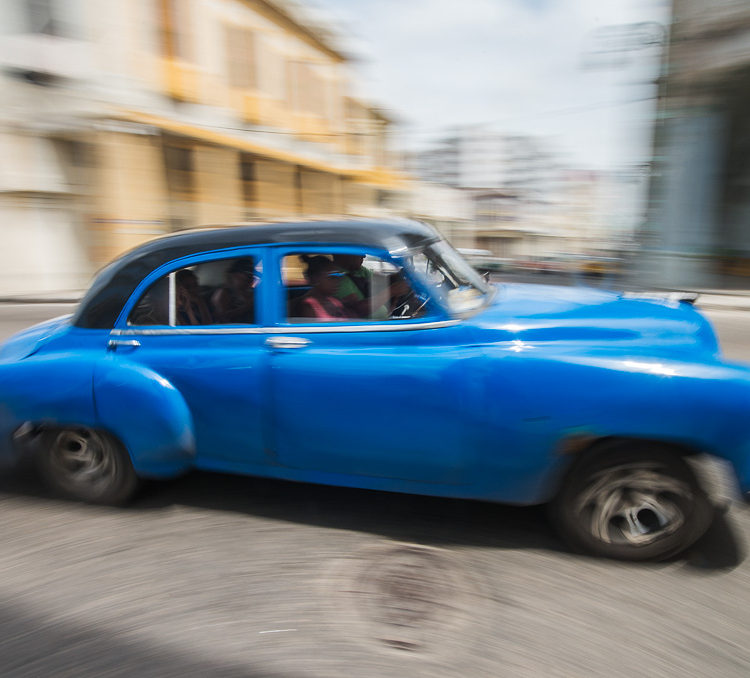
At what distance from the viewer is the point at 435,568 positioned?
8.98 feet

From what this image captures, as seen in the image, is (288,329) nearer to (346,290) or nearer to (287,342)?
(287,342)

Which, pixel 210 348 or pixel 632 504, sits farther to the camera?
pixel 210 348

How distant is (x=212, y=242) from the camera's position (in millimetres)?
3197

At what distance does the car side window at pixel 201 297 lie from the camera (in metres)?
3.16

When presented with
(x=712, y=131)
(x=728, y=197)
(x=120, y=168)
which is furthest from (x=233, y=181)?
(x=728, y=197)

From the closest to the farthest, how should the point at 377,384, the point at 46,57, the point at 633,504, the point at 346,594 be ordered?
1. the point at 346,594
2. the point at 633,504
3. the point at 377,384
4. the point at 46,57

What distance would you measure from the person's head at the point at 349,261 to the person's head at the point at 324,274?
5 centimetres

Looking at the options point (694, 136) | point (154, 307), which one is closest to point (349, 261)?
point (154, 307)

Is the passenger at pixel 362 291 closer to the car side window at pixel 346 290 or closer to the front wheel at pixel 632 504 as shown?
the car side window at pixel 346 290

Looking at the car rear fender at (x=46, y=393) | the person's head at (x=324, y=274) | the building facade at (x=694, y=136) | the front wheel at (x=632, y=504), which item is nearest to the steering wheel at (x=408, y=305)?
the person's head at (x=324, y=274)

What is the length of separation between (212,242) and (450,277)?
4.26ft

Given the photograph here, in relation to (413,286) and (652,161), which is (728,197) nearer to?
(652,161)

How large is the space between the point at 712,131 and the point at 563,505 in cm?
1611

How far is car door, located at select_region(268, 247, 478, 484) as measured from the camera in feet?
9.03
